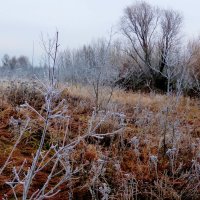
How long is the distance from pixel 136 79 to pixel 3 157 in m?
16.7

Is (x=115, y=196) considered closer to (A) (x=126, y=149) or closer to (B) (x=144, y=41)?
(A) (x=126, y=149)

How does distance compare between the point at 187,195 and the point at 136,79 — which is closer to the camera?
the point at 187,195

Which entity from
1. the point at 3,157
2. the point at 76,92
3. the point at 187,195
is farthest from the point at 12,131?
the point at 76,92

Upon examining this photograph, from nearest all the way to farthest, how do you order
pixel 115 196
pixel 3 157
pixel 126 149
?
pixel 115 196 → pixel 3 157 → pixel 126 149

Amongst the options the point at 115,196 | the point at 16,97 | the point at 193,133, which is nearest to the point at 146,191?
the point at 115,196

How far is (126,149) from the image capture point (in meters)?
5.38

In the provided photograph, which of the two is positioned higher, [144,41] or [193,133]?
[144,41]

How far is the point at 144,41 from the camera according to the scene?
22.8 m

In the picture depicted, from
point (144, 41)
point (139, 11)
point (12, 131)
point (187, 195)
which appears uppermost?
point (139, 11)

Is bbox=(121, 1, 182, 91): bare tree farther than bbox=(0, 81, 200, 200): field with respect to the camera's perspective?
Yes

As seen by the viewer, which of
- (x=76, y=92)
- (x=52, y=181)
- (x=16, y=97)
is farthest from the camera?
(x=76, y=92)

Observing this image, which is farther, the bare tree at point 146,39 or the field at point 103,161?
the bare tree at point 146,39

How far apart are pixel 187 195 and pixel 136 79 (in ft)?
56.0

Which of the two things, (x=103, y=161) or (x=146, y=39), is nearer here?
(x=103, y=161)
